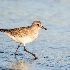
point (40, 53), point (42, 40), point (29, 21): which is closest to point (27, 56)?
point (40, 53)

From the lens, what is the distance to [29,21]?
1544 cm

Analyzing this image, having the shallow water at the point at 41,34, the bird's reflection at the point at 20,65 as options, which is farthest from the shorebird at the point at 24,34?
the bird's reflection at the point at 20,65

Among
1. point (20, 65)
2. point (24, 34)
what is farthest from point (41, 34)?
point (20, 65)

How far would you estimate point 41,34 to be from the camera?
13.8m

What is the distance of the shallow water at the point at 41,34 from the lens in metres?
10.9

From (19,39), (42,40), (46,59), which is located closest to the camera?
(46,59)

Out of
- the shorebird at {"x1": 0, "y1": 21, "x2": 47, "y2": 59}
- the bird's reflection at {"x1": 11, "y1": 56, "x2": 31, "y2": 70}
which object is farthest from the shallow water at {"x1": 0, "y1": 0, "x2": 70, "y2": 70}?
the shorebird at {"x1": 0, "y1": 21, "x2": 47, "y2": 59}

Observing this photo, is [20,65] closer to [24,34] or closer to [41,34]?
[24,34]

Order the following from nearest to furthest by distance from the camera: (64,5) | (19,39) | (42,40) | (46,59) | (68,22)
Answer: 1. (46,59)
2. (19,39)
3. (42,40)
4. (68,22)
5. (64,5)

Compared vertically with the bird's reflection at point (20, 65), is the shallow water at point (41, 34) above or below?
above

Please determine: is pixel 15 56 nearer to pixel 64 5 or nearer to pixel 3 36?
pixel 3 36

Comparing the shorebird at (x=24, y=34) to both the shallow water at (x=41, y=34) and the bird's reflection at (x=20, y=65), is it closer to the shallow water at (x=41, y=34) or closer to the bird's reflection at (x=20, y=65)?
the shallow water at (x=41, y=34)

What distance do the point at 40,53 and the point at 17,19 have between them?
13.5ft

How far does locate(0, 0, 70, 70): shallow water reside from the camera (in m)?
10.9
